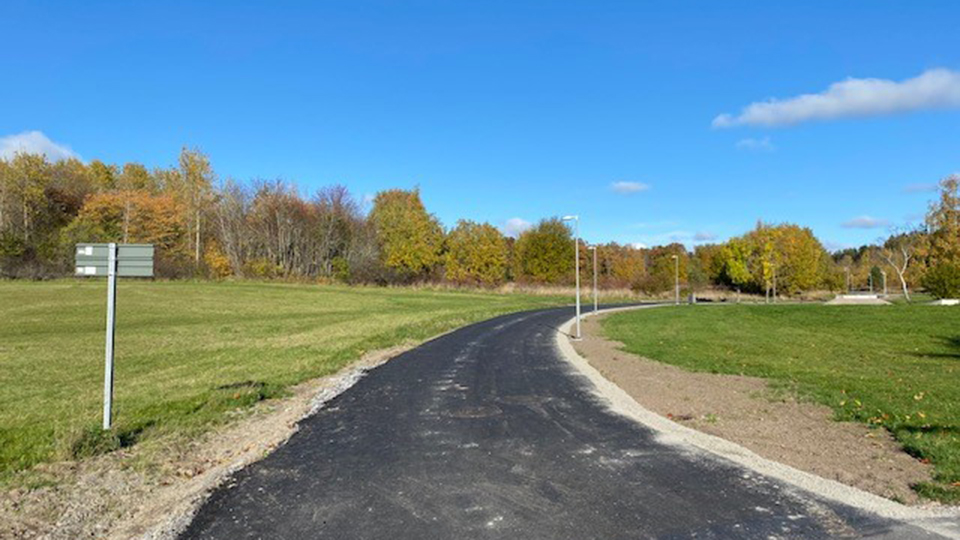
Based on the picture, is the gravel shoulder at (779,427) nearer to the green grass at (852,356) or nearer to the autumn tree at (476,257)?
the green grass at (852,356)

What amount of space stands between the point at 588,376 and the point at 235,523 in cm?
1029

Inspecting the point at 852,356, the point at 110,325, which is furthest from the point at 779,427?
the point at 852,356

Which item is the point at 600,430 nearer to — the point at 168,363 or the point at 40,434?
the point at 40,434

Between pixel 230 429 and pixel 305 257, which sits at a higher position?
pixel 305 257

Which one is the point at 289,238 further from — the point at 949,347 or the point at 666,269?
the point at 949,347

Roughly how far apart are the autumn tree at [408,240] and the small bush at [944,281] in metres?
58.5

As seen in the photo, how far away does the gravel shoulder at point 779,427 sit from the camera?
656 cm

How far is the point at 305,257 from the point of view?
8188 cm

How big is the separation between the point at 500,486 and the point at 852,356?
1838cm

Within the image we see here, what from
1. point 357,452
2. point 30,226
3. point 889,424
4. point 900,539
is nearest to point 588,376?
point 889,424

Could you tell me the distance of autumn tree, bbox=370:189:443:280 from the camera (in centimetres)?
8300

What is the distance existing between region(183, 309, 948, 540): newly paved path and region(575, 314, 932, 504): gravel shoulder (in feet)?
3.26

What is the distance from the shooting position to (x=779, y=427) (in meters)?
8.82

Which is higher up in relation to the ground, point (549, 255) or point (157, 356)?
point (549, 255)
